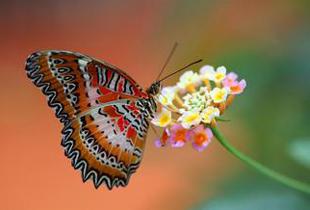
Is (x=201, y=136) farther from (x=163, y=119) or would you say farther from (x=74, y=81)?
(x=74, y=81)

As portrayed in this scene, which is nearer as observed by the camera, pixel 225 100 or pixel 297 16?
pixel 225 100

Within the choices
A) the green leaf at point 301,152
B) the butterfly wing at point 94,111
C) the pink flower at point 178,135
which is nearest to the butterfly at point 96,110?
the butterfly wing at point 94,111

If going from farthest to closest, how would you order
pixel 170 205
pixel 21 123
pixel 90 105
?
pixel 21 123
pixel 170 205
pixel 90 105

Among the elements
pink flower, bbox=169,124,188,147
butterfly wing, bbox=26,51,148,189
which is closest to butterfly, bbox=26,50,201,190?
butterfly wing, bbox=26,51,148,189

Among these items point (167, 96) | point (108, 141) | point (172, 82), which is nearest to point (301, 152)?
point (167, 96)

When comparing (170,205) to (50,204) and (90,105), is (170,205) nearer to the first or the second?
(90,105)

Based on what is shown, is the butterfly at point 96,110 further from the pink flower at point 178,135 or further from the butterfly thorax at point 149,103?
the pink flower at point 178,135

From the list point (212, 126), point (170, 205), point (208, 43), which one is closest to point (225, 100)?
point (212, 126)
